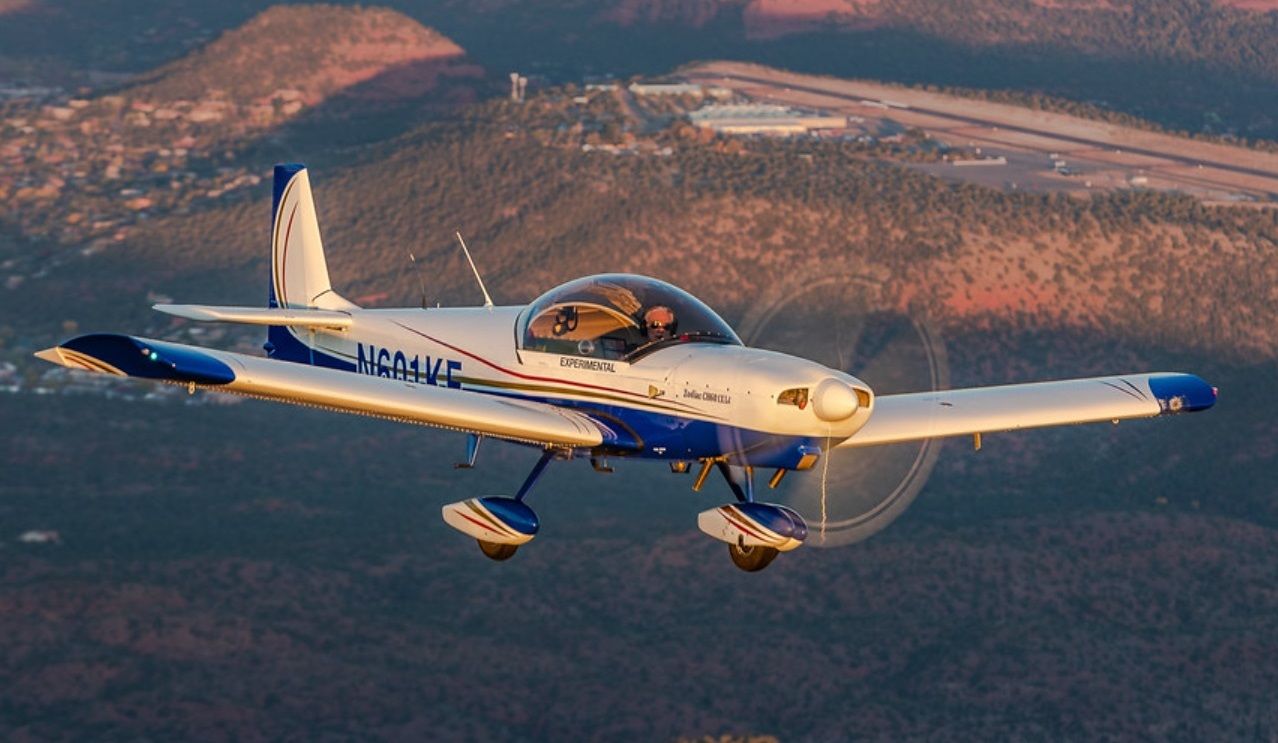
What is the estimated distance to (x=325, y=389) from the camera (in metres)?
31.6

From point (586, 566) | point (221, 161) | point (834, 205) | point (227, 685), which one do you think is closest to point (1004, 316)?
point (834, 205)

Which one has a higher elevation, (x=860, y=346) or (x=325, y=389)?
(x=325, y=389)

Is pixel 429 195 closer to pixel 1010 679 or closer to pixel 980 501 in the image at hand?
pixel 980 501

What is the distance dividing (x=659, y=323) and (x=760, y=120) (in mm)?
89381

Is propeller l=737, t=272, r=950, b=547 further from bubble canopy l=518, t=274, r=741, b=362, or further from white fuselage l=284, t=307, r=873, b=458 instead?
bubble canopy l=518, t=274, r=741, b=362

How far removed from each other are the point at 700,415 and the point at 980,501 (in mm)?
54390

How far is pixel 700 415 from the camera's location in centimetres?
3234

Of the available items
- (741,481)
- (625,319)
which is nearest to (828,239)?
(741,481)

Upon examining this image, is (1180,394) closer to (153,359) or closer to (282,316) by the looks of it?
(282,316)

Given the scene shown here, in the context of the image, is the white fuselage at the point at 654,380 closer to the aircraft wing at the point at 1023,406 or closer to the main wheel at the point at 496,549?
the aircraft wing at the point at 1023,406

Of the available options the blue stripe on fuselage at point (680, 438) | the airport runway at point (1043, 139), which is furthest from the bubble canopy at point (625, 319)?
the airport runway at point (1043, 139)

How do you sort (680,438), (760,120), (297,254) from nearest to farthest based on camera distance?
(680,438) → (297,254) → (760,120)

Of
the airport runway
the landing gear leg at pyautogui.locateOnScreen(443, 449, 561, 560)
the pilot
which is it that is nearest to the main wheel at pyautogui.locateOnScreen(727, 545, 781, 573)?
the landing gear leg at pyautogui.locateOnScreen(443, 449, 561, 560)

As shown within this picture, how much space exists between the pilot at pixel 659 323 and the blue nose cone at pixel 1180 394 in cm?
919
